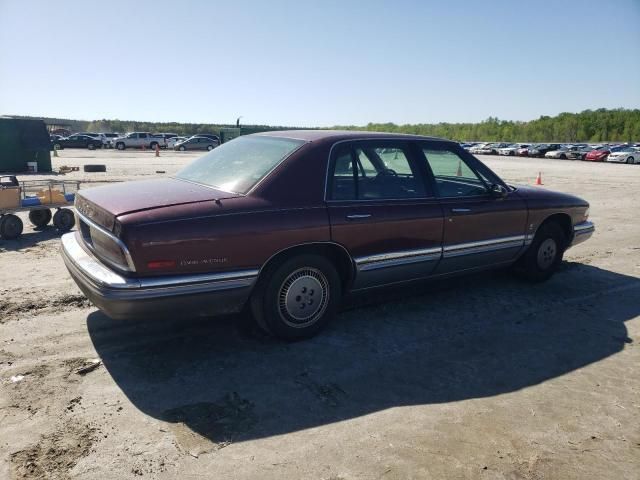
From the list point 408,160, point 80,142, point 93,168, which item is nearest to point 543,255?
point 408,160

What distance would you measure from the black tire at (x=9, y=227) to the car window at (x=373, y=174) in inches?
226

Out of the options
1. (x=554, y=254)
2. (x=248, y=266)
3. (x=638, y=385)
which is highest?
(x=248, y=266)

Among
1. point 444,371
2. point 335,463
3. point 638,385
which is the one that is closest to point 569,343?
point 638,385

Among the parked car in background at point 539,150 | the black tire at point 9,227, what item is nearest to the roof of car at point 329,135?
the black tire at point 9,227

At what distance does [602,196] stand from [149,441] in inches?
606

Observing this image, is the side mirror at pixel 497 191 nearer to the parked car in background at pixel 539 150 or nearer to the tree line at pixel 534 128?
the parked car in background at pixel 539 150

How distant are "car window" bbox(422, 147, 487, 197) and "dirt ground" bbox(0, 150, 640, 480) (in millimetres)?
1120

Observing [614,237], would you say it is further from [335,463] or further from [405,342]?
[335,463]

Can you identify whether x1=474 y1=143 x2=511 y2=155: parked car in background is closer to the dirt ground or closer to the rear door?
the dirt ground

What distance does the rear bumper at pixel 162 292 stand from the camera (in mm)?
3217

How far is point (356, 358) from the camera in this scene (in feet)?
12.4

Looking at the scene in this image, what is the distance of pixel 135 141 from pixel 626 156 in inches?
1560

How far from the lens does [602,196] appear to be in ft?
48.5

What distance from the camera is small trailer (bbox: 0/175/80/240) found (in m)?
7.29
